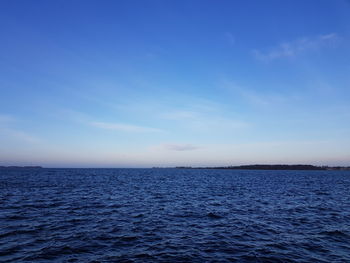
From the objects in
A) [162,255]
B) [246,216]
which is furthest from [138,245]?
[246,216]

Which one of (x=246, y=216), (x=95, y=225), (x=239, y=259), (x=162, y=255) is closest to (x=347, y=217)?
(x=246, y=216)

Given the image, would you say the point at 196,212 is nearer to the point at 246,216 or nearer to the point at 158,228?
the point at 246,216

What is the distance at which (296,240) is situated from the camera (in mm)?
16328

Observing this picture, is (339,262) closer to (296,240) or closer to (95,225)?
(296,240)

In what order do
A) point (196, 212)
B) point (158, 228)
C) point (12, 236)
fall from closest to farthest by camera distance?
point (12, 236) < point (158, 228) < point (196, 212)

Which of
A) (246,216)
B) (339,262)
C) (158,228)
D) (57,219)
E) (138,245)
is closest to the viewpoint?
(339,262)

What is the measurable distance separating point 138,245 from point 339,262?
11.4 meters

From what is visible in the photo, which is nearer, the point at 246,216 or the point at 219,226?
the point at 219,226

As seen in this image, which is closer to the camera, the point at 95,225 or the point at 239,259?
the point at 239,259

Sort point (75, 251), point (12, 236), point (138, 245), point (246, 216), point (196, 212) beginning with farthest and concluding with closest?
point (196, 212)
point (246, 216)
point (12, 236)
point (138, 245)
point (75, 251)

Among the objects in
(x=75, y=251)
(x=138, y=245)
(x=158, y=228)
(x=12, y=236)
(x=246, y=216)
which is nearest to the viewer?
(x=75, y=251)

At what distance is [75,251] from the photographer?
13.7m

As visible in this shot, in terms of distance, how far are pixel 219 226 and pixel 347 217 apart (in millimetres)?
14451

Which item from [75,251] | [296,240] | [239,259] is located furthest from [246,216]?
[75,251]
